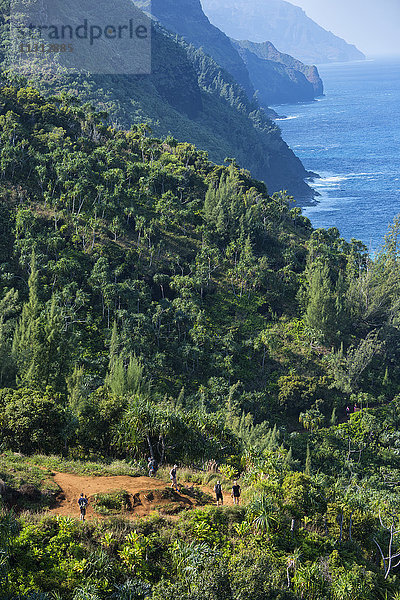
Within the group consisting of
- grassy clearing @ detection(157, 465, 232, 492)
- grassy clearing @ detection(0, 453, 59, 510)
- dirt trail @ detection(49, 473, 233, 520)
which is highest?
grassy clearing @ detection(0, 453, 59, 510)

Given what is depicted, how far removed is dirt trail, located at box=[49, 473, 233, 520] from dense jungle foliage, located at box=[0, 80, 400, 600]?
1.60m

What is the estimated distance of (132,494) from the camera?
27.0 metres

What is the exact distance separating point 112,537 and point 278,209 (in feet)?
250

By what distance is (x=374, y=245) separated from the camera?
403ft

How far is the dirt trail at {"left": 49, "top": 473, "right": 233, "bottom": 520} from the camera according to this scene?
84.4 ft

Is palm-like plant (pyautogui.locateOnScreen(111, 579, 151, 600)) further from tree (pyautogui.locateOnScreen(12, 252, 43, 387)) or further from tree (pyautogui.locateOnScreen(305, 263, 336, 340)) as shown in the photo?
tree (pyautogui.locateOnScreen(305, 263, 336, 340))

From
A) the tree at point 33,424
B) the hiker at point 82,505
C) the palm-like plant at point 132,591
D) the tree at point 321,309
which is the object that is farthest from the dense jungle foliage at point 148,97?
the palm-like plant at point 132,591

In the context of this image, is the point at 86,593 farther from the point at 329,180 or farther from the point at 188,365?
the point at 329,180

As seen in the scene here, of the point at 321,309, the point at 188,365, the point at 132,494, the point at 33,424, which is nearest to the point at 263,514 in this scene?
the point at 132,494

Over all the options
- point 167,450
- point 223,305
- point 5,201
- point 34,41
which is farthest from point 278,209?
point 34,41

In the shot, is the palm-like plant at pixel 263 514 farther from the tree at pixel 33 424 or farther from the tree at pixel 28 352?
the tree at pixel 28 352

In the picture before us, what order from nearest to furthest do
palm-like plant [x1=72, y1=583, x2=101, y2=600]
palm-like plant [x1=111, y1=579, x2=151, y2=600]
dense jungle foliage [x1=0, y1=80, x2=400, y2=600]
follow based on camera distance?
1. palm-like plant [x1=72, y1=583, x2=101, y2=600]
2. palm-like plant [x1=111, y1=579, x2=151, y2=600]
3. dense jungle foliage [x1=0, y1=80, x2=400, y2=600]

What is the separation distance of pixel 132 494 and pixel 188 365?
1334 inches

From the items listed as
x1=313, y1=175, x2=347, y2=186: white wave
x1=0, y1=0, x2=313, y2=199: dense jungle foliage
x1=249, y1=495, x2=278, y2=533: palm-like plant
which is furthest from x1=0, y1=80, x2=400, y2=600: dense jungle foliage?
x1=313, y1=175, x2=347, y2=186: white wave
